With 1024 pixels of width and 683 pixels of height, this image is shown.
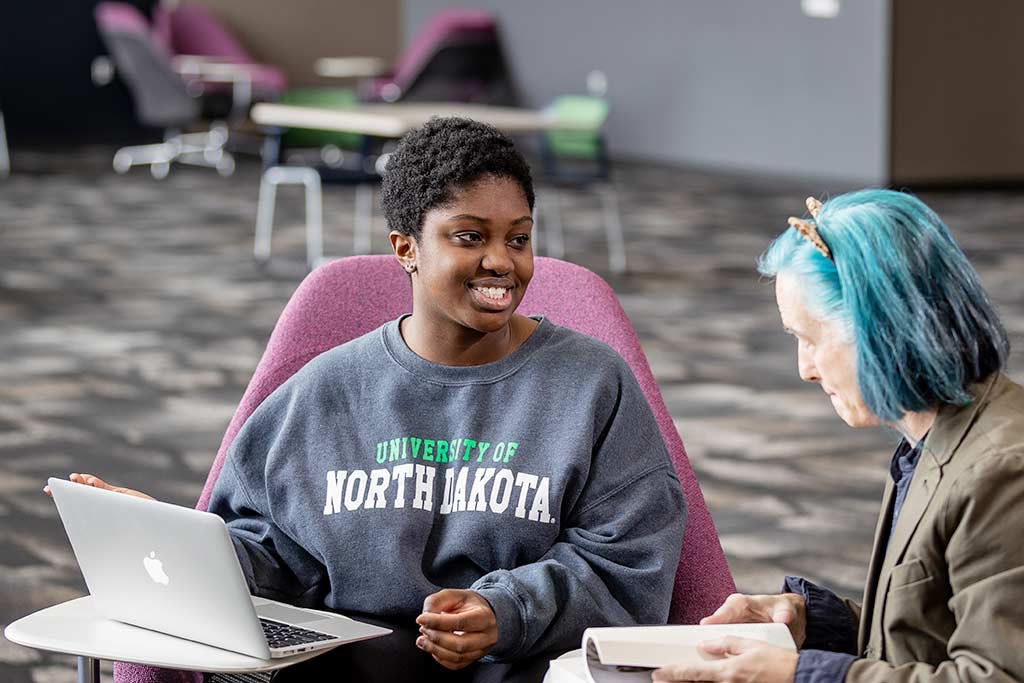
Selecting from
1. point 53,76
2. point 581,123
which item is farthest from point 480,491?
point 53,76

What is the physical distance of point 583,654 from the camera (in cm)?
150

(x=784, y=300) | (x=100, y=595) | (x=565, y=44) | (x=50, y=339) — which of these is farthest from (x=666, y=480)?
(x=565, y=44)

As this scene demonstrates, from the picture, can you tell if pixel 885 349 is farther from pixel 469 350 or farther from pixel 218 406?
pixel 218 406

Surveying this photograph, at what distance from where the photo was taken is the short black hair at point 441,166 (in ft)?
6.02

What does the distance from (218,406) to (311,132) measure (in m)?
7.04

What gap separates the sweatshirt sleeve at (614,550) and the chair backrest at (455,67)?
10142 millimetres

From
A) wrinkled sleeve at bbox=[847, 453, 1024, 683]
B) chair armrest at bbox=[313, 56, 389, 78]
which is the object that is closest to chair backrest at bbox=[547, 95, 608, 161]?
chair armrest at bbox=[313, 56, 389, 78]

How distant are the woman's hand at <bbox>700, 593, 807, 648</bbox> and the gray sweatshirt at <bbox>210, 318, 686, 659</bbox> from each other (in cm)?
19

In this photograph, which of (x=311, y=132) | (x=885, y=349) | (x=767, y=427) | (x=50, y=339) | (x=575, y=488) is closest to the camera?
(x=885, y=349)

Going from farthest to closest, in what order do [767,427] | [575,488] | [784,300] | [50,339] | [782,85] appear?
1. [782,85]
2. [50,339]
3. [767,427]
4. [575,488]
5. [784,300]

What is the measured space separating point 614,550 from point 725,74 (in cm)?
950

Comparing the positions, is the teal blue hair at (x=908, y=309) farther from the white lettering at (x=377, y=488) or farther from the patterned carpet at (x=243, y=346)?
the patterned carpet at (x=243, y=346)

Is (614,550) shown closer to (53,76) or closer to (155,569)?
(155,569)

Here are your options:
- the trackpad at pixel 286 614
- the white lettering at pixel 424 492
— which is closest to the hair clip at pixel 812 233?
the white lettering at pixel 424 492
